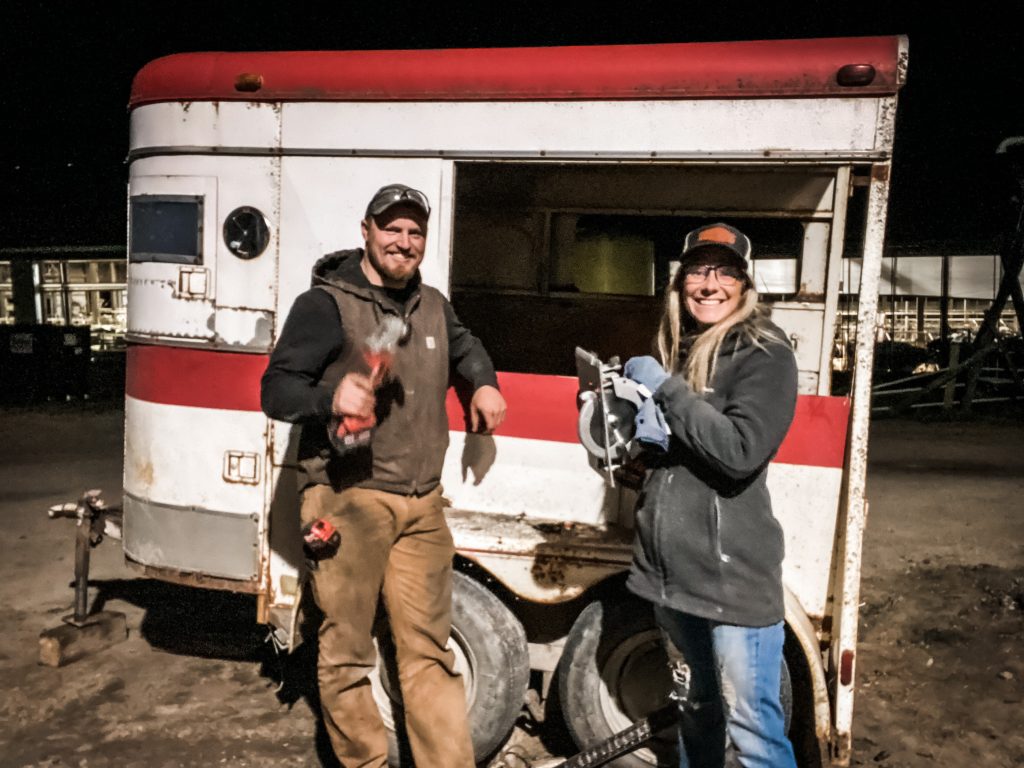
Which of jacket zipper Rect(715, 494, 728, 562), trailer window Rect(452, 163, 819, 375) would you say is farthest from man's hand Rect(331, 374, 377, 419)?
trailer window Rect(452, 163, 819, 375)

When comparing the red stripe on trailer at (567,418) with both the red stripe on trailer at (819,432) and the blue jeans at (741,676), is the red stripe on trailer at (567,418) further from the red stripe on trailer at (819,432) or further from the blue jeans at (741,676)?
the blue jeans at (741,676)

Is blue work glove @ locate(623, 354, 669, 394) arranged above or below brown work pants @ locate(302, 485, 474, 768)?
above

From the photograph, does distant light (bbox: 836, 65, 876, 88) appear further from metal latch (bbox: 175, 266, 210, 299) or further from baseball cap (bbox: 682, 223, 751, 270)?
metal latch (bbox: 175, 266, 210, 299)

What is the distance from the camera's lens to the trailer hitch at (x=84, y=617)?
4.12 meters

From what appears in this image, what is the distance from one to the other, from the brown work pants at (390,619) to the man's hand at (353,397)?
45 centimetres

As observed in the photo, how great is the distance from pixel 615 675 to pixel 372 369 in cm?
159

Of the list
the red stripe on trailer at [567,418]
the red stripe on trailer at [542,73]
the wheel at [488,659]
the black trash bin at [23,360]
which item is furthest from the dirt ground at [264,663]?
the black trash bin at [23,360]

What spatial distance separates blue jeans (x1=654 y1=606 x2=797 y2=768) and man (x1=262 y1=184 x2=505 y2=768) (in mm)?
920

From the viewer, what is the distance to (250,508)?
3291mm

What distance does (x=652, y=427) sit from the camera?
2.21m

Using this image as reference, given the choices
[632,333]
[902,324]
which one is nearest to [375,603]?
[632,333]

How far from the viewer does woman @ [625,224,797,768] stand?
212cm

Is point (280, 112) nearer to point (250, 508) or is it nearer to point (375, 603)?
point (250, 508)

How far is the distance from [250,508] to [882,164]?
2.87m
